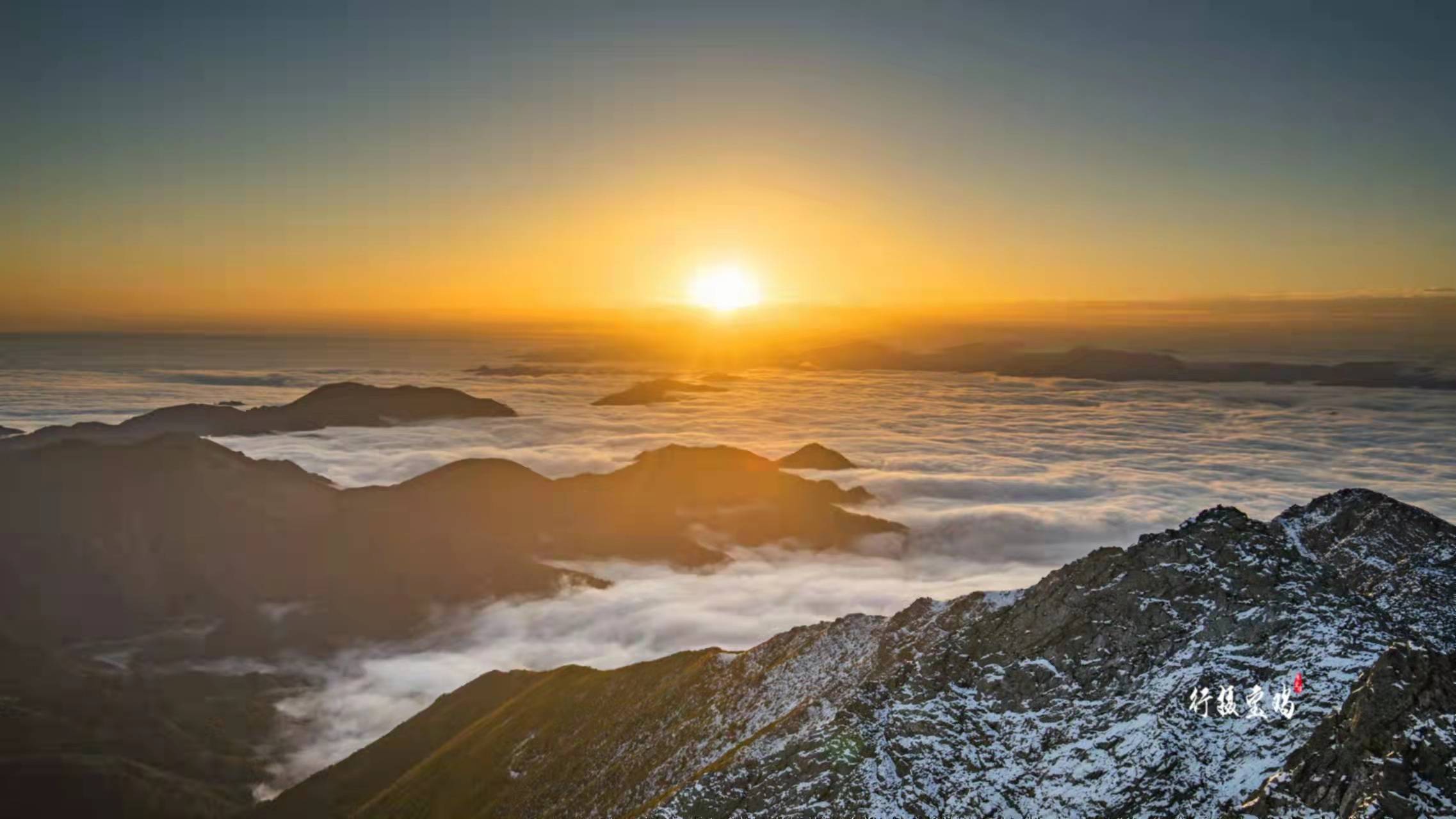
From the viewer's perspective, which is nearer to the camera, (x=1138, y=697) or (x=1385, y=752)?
(x=1385, y=752)

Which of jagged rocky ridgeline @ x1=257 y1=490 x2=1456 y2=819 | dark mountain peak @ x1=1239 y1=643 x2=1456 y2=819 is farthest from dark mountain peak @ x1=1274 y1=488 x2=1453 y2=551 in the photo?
dark mountain peak @ x1=1239 y1=643 x2=1456 y2=819

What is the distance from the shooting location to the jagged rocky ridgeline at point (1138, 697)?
4997 cm

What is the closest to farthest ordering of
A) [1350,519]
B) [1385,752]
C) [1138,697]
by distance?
1. [1385,752]
2. [1138,697]
3. [1350,519]

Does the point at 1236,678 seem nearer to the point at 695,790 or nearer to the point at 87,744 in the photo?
the point at 695,790

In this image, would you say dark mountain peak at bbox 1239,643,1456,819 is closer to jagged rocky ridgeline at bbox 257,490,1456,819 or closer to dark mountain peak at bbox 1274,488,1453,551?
jagged rocky ridgeline at bbox 257,490,1456,819

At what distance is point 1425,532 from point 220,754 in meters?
225

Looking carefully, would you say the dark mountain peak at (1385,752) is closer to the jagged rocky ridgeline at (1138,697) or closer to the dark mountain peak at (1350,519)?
the jagged rocky ridgeline at (1138,697)

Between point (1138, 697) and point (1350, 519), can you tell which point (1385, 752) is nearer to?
point (1138, 697)

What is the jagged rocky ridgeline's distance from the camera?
164ft

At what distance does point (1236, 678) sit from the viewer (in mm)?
63969

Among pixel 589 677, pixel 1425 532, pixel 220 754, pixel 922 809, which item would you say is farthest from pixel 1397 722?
pixel 220 754

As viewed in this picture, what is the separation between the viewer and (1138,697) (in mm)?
66938

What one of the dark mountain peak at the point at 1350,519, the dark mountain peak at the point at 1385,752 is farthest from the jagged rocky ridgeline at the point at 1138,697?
the dark mountain peak at the point at 1350,519

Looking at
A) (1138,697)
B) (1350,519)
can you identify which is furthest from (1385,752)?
(1350,519)
